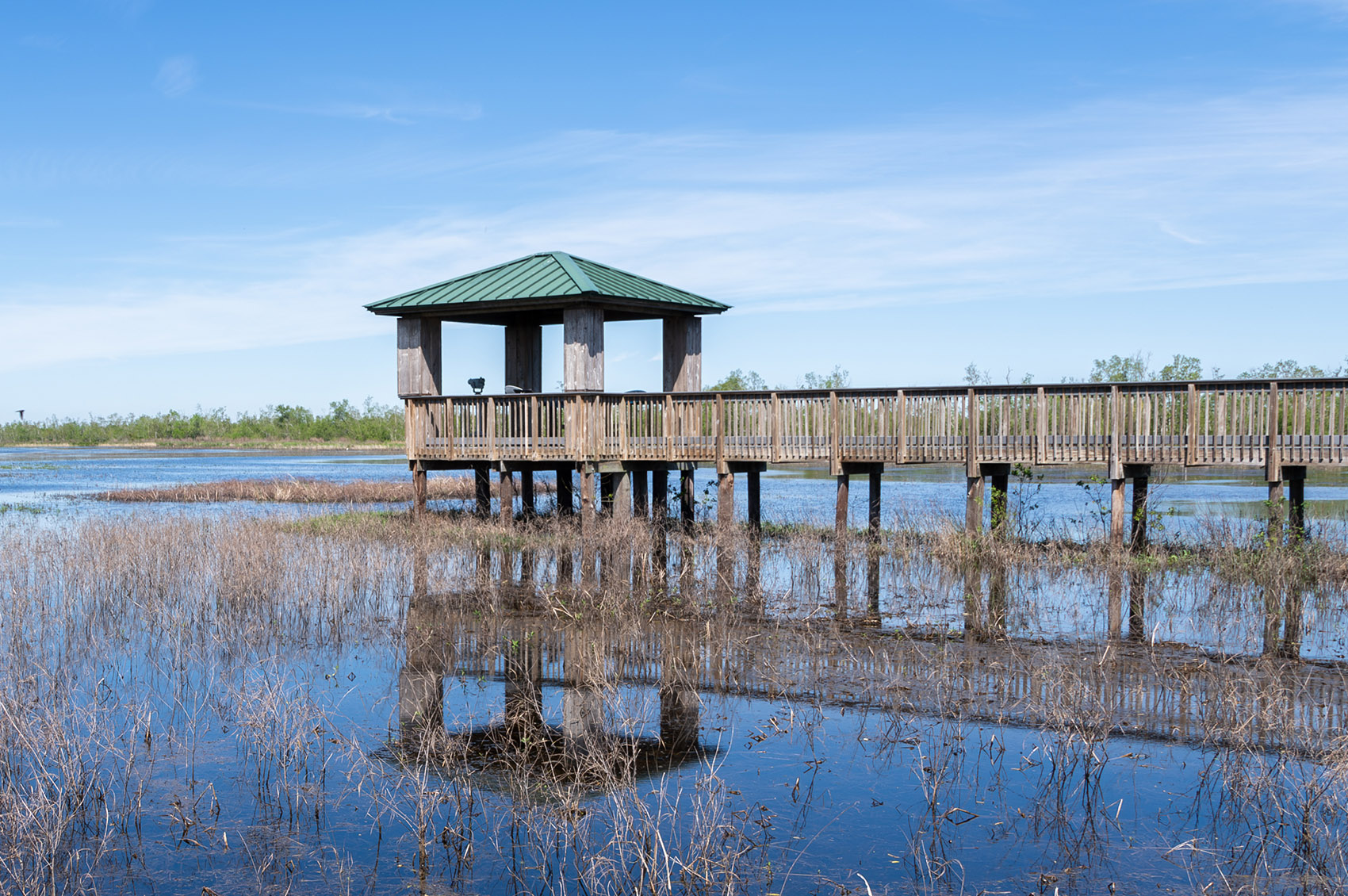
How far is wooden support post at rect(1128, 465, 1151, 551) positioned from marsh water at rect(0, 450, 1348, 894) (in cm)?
282

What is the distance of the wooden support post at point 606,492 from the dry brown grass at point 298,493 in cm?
790

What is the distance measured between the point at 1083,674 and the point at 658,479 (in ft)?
47.0

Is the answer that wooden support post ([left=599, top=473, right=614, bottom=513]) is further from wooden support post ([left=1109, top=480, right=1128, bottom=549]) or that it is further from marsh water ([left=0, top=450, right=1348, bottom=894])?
wooden support post ([left=1109, top=480, right=1128, bottom=549])

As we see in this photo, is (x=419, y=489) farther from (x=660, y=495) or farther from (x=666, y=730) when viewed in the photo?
(x=666, y=730)

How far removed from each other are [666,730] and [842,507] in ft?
38.3

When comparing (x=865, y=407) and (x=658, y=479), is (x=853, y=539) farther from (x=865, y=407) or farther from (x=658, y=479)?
(x=658, y=479)

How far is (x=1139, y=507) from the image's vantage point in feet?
60.1

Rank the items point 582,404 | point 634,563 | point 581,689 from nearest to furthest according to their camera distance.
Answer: point 581,689 → point 634,563 → point 582,404

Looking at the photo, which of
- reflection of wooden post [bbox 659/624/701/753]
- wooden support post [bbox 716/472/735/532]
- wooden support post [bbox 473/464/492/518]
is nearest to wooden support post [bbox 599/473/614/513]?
wooden support post [bbox 716/472/735/532]

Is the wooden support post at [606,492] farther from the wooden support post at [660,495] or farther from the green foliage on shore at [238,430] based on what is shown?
the green foliage on shore at [238,430]

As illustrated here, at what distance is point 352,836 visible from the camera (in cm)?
685

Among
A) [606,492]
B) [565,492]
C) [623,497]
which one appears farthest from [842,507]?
[565,492]

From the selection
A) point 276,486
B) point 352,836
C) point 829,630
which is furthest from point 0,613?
point 276,486

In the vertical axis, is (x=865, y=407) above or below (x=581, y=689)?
above
